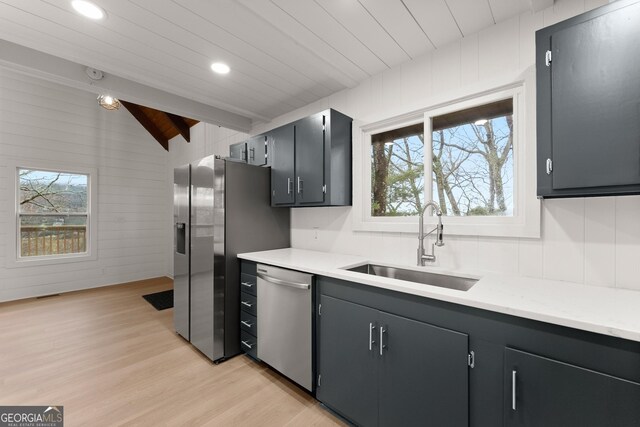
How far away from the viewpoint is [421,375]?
4.43 feet

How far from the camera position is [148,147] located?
564 centimetres

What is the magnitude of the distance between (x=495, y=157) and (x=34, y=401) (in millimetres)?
3711

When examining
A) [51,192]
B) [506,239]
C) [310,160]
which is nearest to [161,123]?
[51,192]

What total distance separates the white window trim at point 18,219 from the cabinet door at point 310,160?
4538 mm

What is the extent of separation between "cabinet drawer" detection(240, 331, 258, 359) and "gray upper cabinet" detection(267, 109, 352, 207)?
→ 1.30m

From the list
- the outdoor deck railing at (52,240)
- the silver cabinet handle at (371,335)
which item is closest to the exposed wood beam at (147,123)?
the outdoor deck railing at (52,240)

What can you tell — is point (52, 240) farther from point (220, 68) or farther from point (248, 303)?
point (220, 68)

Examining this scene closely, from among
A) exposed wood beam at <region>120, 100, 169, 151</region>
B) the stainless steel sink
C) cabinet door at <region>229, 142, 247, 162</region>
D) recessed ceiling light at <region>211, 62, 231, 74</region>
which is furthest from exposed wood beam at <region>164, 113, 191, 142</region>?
the stainless steel sink

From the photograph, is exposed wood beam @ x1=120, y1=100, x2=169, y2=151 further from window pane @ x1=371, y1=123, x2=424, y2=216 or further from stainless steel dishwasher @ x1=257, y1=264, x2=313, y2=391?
Result: window pane @ x1=371, y1=123, x2=424, y2=216

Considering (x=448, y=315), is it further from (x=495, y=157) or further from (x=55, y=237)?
(x=55, y=237)

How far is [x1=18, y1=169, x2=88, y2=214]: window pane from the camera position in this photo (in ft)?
13.9

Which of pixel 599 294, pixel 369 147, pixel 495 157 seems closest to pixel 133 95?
pixel 369 147

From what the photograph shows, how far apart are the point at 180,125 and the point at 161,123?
0.83m

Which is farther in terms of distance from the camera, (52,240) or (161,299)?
(52,240)
